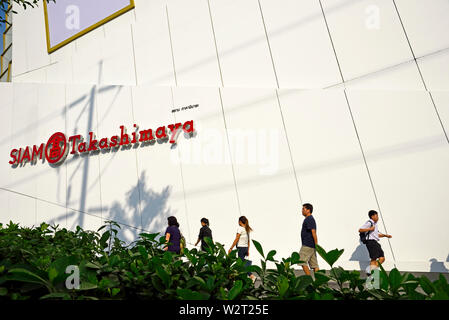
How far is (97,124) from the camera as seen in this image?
10164 mm

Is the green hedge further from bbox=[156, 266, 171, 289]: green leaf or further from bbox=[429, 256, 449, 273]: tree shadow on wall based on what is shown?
bbox=[429, 256, 449, 273]: tree shadow on wall

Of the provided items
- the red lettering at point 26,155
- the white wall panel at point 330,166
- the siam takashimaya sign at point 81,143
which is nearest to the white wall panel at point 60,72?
the siam takashimaya sign at point 81,143

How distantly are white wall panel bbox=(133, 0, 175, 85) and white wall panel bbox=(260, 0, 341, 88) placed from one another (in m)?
3.54

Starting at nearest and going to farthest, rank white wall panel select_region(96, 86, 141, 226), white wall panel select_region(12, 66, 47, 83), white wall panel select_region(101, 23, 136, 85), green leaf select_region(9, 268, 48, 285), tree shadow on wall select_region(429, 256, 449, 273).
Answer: green leaf select_region(9, 268, 48, 285) → tree shadow on wall select_region(429, 256, 449, 273) → white wall panel select_region(96, 86, 141, 226) → white wall panel select_region(101, 23, 136, 85) → white wall panel select_region(12, 66, 47, 83)

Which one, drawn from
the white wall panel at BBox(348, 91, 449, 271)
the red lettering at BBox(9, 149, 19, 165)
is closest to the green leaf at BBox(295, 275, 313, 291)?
the white wall panel at BBox(348, 91, 449, 271)

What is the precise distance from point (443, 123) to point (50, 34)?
53.9 ft

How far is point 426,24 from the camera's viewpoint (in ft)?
21.4

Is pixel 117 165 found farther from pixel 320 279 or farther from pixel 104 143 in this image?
pixel 320 279

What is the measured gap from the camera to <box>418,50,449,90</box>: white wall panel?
630cm

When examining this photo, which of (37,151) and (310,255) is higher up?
(37,151)

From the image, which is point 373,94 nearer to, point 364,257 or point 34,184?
point 364,257

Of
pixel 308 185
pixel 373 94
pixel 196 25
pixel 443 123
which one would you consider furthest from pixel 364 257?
pixel 196 25

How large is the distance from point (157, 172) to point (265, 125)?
3689 millimetres

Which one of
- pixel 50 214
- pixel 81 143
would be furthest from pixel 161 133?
pixel 50 214
